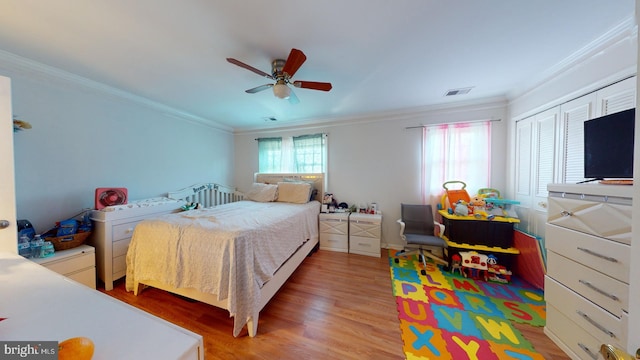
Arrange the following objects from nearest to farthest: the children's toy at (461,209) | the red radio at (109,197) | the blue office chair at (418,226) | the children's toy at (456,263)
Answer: the red radio at (109,197), the children's toy at (456,263), the children's toy at (461,209), the blue office chair at (418,226)

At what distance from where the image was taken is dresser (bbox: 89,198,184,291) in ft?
6.79

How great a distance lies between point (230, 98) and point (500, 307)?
3996mm

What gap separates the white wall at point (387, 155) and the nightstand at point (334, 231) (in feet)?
1.71

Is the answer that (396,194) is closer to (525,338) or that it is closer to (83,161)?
(525,338)

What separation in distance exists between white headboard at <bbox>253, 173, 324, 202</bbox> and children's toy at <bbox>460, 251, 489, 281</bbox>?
2265mm

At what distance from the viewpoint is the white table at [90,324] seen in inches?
18.3

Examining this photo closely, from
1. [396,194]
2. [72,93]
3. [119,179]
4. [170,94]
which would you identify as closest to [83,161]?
[119,179]

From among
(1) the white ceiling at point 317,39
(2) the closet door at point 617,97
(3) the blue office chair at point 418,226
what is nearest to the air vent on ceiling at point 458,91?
(1) the white ceiling at point 317,39

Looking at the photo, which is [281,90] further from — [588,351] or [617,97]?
[588,351]

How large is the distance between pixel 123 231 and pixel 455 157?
456cm

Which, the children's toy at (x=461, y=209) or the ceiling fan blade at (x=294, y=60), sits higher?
the ceiling fan blade at (x=294, y=60)

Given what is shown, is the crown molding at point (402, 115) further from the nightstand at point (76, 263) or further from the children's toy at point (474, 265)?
the nightstand at point (76, 263)

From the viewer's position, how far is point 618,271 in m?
1.09

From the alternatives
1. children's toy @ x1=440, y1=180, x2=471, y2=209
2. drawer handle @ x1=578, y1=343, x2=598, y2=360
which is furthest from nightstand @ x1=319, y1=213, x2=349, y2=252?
drawer handle @ x1=578, y1=343, x2=598, y2=360
